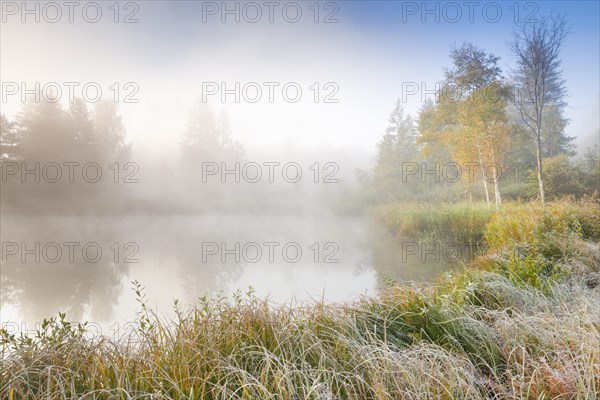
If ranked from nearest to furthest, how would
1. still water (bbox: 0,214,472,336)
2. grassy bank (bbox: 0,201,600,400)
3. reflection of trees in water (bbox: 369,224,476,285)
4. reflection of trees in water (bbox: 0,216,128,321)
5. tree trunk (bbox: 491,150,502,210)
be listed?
grassy bank (bbox: 0,201,600,400), reflection of trees in water (bbox: 0,216,128,321), still water (bbox: 0,214,472,336), reflection of trees in water (bbox: 369,224,476,285), tree trunk (bbox: 491,150,502,210)

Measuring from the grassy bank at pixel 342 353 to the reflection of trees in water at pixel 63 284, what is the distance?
1.92m

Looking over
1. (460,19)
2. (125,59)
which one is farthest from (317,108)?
(125,59)

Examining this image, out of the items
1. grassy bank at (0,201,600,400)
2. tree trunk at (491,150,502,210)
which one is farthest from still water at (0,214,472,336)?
tree trunk at (491,150,502,210)

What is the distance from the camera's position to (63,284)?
4.16m

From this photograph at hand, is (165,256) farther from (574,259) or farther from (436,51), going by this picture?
(436,51)

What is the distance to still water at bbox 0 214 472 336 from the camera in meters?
3.59

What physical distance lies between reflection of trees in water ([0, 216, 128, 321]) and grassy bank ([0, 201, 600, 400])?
1.92 meters

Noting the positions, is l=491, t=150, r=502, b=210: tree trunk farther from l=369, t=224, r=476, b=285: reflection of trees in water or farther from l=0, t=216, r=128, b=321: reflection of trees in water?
l=0, t=216, r=128, b=321: reflection of trees in water

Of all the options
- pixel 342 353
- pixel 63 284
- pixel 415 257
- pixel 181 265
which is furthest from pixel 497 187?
pixel 63 284

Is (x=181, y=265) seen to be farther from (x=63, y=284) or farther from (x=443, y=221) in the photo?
(x=443, y=221)

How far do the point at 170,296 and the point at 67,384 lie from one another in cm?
264

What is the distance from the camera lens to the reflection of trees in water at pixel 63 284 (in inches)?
132

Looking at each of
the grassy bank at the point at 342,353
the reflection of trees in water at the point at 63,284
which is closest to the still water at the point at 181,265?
the reflection of trees in water at the point at 63,284

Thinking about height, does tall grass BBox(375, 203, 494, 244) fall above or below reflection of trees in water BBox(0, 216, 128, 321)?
above
